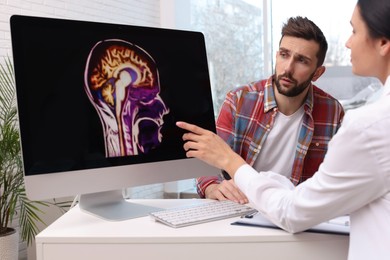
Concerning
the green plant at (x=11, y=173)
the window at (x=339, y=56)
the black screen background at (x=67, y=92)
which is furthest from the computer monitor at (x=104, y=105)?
the window at (x=339, y=56)

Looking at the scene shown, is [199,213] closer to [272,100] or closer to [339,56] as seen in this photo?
[272,100]

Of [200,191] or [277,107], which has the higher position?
[277,107]

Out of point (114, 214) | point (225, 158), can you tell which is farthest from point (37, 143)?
point (225, 158)

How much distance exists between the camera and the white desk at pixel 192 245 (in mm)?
1174

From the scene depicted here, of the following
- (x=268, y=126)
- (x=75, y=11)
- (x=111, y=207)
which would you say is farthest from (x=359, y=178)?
(x=75, y=11)

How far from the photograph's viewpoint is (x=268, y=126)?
6.63ft

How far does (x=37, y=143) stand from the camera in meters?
1.25

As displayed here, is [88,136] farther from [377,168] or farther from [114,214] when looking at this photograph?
[377,168]

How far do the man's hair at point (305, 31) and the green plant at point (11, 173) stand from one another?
1575mm

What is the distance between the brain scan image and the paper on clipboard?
378 mm

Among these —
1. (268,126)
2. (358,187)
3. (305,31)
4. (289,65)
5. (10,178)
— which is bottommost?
(10,178)

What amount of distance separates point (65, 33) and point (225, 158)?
0.56 m

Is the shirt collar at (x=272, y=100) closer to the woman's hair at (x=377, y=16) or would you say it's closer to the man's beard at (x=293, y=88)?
the man's beard at (x=293, y=88)

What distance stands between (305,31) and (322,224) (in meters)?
0.99
